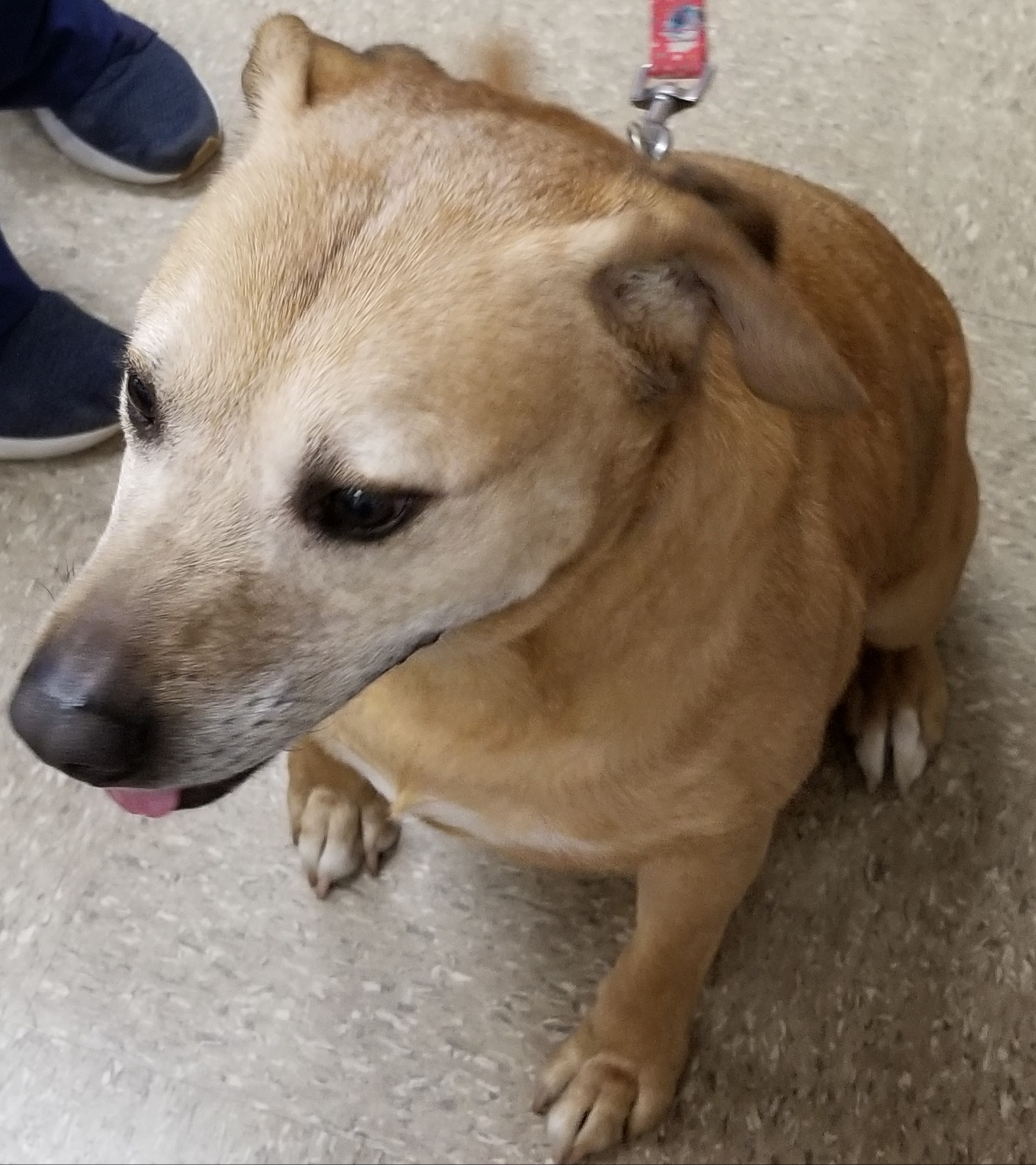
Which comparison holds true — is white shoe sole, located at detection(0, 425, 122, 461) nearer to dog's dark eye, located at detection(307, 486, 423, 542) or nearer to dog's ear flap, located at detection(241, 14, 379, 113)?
dog's ear flap, located at detection(241, 14, 379, 113)

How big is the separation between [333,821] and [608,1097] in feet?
1.47

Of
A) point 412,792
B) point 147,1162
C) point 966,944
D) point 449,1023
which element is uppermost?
point 412,792

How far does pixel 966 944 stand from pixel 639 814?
26.3 inches

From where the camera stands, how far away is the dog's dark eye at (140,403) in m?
0.81

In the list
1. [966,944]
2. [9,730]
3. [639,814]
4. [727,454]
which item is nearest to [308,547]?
[727,454]

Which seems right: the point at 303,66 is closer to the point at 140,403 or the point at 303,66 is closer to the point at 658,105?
the point at 140,403

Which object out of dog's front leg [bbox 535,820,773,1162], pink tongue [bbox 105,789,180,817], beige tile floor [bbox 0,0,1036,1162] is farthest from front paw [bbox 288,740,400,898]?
pink tongue [bbox 105,789,180,817]

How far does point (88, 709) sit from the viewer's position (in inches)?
31.5

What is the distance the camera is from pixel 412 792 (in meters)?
1.11

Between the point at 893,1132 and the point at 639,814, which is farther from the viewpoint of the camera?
the point at 893,1132

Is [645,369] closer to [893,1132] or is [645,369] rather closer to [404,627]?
[404,627]

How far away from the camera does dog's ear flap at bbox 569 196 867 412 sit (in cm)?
78

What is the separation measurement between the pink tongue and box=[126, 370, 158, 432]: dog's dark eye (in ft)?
0.94

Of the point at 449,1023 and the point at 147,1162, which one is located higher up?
the point at 449,1023
